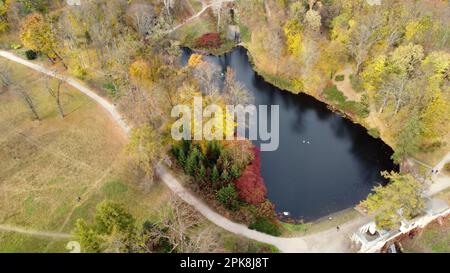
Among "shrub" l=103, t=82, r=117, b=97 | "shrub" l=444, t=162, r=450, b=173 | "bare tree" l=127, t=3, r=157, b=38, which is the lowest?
"shrub" l=444, t=162, r=450, b=173

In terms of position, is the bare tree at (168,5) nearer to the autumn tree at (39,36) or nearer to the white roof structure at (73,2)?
the white roof structure at (73,2)

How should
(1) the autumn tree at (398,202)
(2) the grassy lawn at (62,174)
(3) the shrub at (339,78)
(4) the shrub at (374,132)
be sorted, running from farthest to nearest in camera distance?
(3) the shrub at (339,78), (4) the shrub at (374,132), (2) the grassy lawn at (62,174), (1) the autumn tree at (398,202)

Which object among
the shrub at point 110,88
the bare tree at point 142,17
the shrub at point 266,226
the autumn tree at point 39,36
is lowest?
the shrub at point 266,226

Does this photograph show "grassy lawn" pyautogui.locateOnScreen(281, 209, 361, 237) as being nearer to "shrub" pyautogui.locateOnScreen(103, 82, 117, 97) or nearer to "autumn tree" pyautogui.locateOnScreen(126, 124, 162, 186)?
"autumn tree" pyautogui.locateOnScreen(126, 124, 162, 186)

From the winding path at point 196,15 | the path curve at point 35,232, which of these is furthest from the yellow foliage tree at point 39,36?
the path curve at point 35,232

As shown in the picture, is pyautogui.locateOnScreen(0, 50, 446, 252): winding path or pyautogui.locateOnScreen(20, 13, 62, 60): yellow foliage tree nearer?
pyautogui.locateOnScreen(0, 50, 446, 252): winding path

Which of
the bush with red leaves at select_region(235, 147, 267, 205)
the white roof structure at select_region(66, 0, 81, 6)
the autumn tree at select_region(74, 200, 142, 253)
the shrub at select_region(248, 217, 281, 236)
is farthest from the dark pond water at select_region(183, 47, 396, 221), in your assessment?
the white roof structure at select_region(66, 0, 81, 6)
